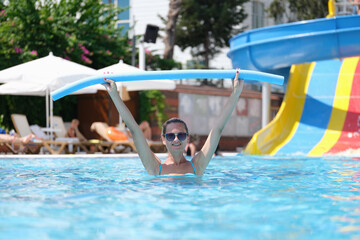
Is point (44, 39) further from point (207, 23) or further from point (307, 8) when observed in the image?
point (307, 8)

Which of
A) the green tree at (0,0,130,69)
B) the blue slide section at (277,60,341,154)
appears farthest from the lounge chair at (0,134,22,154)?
the blue slide section at (277,60,341,154)

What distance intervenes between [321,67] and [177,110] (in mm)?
4559

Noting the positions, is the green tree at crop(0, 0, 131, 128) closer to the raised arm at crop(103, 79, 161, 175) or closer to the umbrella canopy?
the umbrella canopy

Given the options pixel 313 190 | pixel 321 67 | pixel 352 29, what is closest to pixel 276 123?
pixel 321 67

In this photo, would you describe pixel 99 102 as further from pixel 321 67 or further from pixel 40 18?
pixel 321 67

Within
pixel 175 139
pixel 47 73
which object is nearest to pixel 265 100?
pixel 47 73

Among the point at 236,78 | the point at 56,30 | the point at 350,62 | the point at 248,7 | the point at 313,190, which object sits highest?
the point at 248,7

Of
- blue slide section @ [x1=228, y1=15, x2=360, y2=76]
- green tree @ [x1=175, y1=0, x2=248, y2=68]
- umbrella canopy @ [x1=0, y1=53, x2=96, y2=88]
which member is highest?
green tree @ [x1=175, y1=0, x2=248, y2=68]

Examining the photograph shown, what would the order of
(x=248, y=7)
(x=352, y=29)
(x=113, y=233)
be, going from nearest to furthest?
1. (x=113, y=233)
2. (x=352, y=29)
3. (x=248, y=7)

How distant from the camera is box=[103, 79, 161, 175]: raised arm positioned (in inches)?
188

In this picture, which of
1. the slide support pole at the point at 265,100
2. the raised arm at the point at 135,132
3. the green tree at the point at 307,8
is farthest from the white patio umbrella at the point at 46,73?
the green tree at the point at 307,8

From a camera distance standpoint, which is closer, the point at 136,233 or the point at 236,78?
the point at 136,233

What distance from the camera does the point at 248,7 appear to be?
97.2 ft

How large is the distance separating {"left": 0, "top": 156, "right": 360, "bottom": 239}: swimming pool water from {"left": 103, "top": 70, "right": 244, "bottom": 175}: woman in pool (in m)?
0.14
